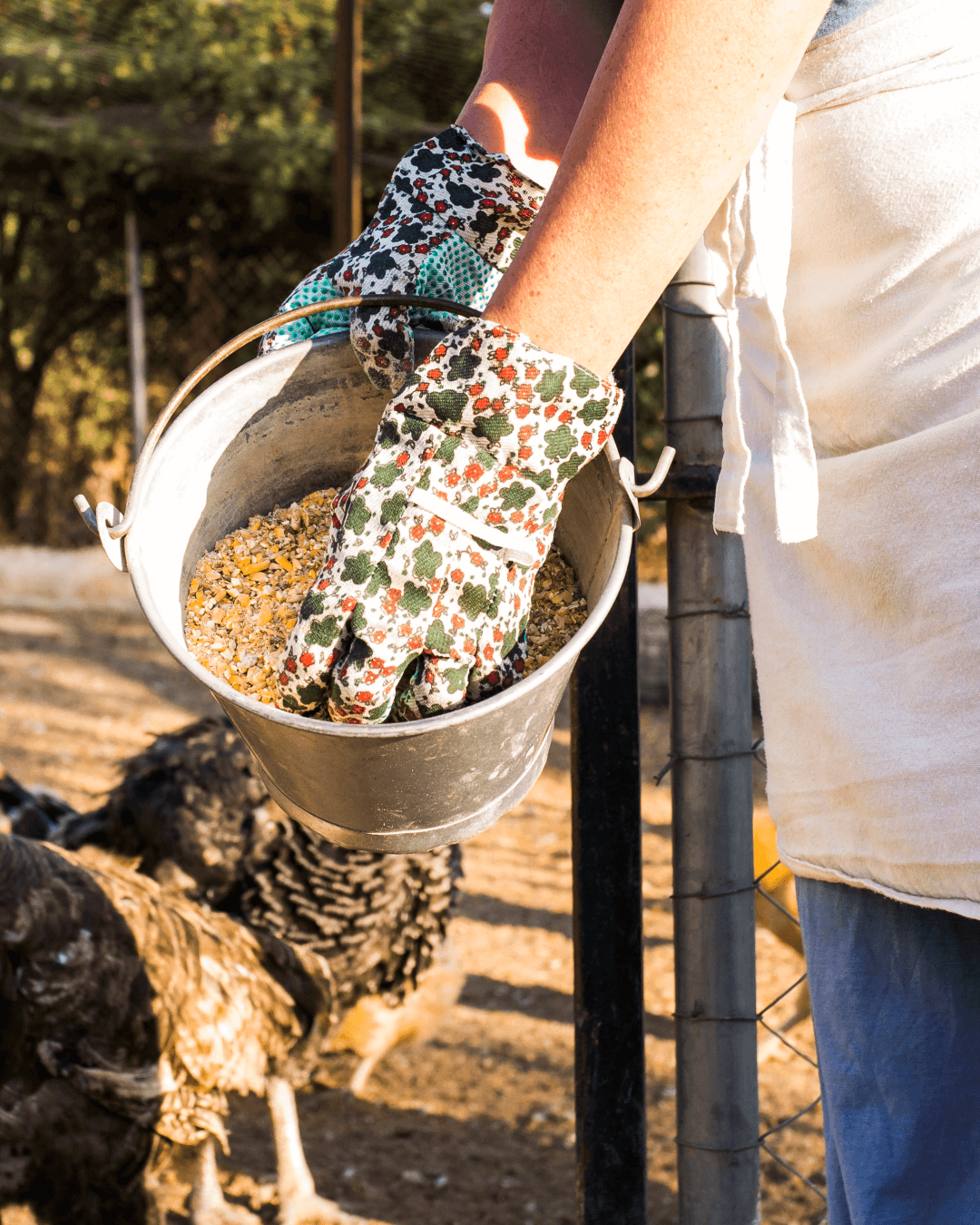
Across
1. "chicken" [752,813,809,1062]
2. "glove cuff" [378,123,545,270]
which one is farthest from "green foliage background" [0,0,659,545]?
"glove cuff" [378,123,545,270]

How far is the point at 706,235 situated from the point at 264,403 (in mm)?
427

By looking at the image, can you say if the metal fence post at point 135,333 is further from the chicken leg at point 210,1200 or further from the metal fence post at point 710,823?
the metal fence post at point 710,823

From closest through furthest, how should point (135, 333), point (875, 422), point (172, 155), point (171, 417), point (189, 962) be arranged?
point (875, 422) < point (171, 417) < point (189, 962) < point (135, 333) < point (172, 155)

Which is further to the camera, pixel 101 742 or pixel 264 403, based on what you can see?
pixel 101 742

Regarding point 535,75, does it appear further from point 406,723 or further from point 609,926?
point 609,926

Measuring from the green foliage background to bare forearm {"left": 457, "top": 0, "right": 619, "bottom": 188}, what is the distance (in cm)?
492

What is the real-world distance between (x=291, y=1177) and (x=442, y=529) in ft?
6.59

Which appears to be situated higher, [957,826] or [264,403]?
[264,403]

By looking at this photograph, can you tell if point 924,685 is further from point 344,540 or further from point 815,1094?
point 815,1094

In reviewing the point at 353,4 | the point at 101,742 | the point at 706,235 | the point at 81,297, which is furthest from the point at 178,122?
the point at 706,235

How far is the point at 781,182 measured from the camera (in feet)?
2.63

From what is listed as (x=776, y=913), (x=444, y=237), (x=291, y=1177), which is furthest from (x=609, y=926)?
(x=776, y=913)

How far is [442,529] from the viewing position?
30.4 inches

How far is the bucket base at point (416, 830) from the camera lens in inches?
36.1
